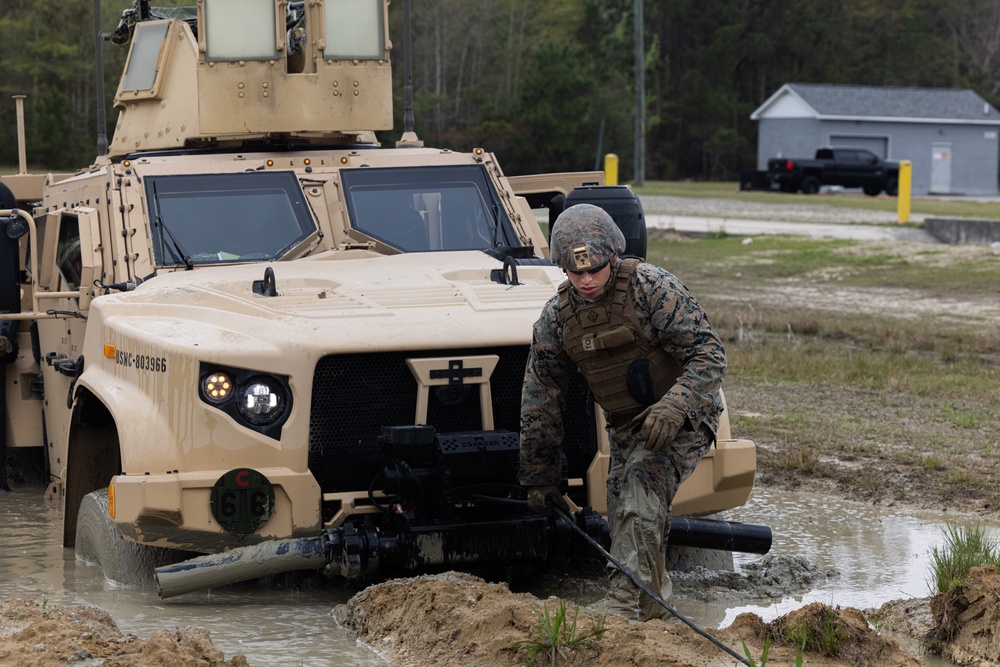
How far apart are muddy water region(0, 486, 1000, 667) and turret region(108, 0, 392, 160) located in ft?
7.60

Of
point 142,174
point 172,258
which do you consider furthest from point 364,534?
point 142,174

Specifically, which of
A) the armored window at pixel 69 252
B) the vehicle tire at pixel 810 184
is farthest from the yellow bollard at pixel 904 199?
the armored window at pixel 69 252

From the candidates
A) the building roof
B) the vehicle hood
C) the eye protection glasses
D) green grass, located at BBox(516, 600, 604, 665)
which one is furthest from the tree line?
green grass, located at BBox(516, 600, 604, 665)

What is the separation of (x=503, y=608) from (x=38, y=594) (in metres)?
2.37

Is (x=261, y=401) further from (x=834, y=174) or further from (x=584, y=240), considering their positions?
(x=834, y=174)

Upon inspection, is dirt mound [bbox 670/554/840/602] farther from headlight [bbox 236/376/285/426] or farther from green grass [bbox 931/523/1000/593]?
headlight [bbox 236/376/285/426]

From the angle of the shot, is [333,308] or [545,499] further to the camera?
[333,308]

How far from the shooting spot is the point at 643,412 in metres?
5.69

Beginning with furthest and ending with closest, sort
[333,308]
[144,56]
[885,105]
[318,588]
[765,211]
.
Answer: [885,105], [765,211], [144,56], [318,588], [333,308]

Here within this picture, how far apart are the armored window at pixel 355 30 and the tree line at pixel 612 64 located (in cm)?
3563

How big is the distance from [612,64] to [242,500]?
2466 inches

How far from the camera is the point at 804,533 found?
812 centimetres

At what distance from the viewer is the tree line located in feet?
168

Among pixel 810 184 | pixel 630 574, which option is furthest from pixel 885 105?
pixel 630 574
